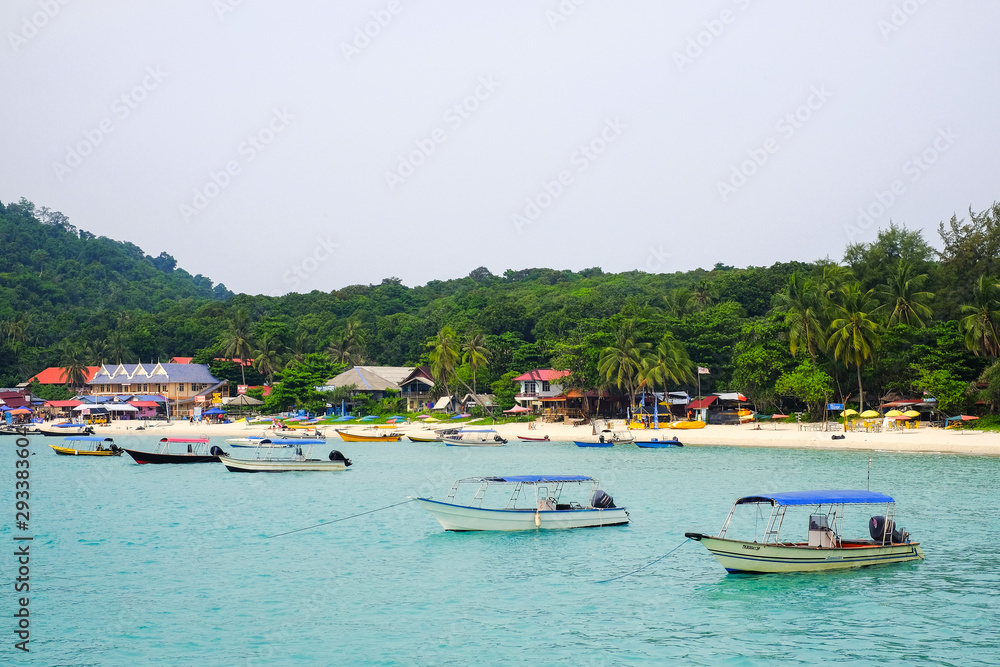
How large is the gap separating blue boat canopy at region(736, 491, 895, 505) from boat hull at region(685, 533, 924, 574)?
100cm

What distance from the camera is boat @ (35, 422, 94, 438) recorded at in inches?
2921

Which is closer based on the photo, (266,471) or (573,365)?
(266,471)

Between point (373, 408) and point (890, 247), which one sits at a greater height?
point (890, 247)

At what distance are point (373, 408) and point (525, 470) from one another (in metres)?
46.2

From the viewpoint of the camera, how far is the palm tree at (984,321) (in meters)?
52.9

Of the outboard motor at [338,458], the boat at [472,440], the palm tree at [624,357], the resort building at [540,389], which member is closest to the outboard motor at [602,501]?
the outboard motor at [338,458]

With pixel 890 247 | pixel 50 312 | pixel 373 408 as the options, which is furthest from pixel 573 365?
pixel 50 312

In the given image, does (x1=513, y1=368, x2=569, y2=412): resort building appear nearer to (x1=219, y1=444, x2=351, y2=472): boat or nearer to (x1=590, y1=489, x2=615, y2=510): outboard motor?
(x1=219, y1=444, x2=351, y2=472): boat

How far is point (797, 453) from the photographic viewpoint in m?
49.8

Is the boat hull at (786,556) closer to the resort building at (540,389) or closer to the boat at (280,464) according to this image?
the boat at (280,464)

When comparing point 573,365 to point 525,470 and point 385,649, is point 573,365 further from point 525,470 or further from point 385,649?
point 385,649

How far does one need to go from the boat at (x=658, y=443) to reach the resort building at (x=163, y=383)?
57.6 metres

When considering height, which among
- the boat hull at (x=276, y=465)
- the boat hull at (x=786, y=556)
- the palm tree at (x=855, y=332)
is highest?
the palm tree at (x=855, y=332)

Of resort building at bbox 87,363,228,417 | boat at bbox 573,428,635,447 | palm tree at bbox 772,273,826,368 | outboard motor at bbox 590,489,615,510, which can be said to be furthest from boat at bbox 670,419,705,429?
resort building at bbox 87,363,228,417
